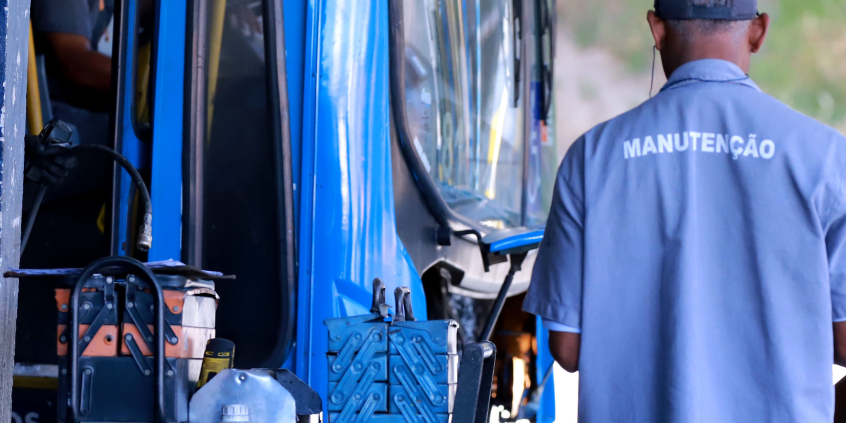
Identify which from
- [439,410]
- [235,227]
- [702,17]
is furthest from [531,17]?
[439,410]

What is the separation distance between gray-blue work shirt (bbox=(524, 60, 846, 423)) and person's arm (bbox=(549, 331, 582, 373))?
0.02 m

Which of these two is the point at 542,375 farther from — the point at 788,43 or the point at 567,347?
the point at 788,43

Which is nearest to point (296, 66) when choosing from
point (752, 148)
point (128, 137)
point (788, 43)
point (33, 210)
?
point (128, 137)

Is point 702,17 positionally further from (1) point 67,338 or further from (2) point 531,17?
(2) point 531,17

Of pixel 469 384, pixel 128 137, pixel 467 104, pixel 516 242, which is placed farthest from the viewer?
pixel 467 104

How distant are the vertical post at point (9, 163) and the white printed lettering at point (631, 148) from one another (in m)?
0.96

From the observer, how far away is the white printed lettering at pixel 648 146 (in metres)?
1.30

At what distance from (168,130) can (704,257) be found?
118 centimetres

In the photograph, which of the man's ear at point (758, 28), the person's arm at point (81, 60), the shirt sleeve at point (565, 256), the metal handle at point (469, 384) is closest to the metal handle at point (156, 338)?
the metal handle at point (469, 384)

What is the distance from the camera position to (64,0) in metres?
2.27

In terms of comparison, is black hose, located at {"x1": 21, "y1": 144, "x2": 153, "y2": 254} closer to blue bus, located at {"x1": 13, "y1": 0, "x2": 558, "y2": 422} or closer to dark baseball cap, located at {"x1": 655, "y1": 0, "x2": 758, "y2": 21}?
blue bus, located at {"x1": 13, "y1": 0, "x2": 558, "y2": 422}

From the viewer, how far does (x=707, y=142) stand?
50.4 inches

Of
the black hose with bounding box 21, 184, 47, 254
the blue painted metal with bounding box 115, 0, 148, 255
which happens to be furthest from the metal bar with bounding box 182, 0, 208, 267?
the black hose with bounding box 21, 184, 47, 254

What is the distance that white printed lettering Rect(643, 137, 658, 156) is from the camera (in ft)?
4.25
